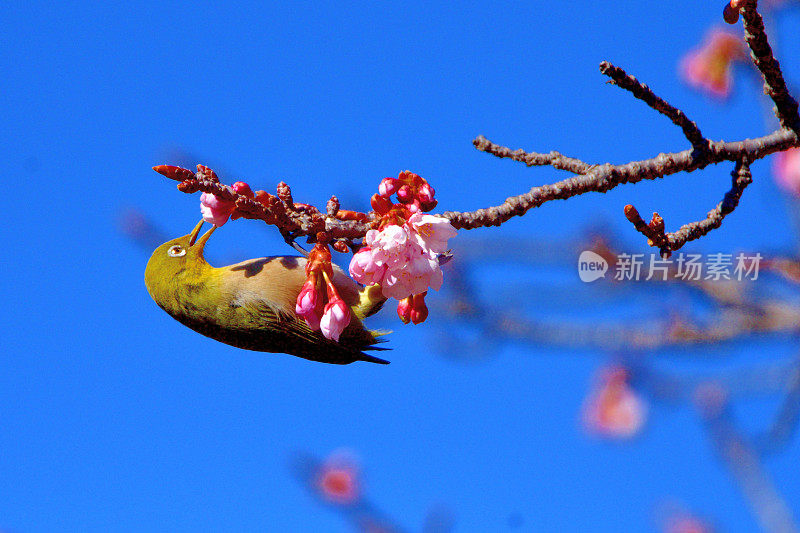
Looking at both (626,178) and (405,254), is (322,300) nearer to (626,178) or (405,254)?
(405,254)

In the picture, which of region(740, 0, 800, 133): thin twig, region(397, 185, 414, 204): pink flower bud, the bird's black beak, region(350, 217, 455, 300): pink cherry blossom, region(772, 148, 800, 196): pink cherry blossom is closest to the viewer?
region(350, 217, 455, 300): pink cherry blossom

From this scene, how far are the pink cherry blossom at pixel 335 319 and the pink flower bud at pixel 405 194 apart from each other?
39 cm

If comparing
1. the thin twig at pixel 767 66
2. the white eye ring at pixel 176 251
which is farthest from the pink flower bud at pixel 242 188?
the thin twig at pixel 767 66

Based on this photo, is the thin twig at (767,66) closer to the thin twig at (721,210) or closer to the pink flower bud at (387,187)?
the thin twig at (721,210)

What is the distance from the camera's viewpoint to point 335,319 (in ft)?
7.41

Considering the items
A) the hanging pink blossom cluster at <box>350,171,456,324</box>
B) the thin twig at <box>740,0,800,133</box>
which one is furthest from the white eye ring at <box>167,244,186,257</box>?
the thin twig at <box>740,0,800,133</box>

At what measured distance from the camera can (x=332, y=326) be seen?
7.41 feet

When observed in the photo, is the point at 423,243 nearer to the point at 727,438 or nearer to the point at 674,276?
the point at 674,276

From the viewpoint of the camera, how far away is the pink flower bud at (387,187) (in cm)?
217

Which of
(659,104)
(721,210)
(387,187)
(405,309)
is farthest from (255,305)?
(721,210)

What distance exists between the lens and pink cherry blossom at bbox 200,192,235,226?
7.14 feet

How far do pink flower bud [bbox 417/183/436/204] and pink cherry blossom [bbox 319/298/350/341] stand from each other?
0.42 m

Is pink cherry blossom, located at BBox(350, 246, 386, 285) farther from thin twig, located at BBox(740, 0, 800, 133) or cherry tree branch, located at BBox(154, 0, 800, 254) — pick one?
thin twig, located at BBox(740, 0, 800, 133)

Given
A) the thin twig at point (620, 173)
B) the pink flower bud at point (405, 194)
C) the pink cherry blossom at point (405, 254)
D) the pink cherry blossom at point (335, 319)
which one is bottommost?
the pink cherry blossom at point (335, 319)
